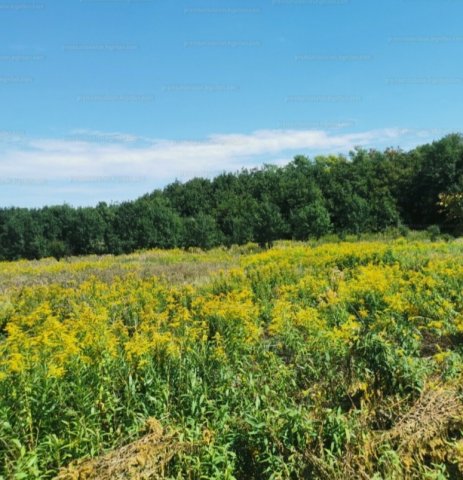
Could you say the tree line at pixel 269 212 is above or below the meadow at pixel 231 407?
above

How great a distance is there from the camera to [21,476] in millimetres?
2590

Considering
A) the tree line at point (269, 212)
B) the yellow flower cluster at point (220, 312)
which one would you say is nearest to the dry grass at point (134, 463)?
the yellow flower cluster at point (220, 312)

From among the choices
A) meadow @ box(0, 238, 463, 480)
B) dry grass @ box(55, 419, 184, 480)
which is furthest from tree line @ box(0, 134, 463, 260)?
dry grass @ box(55, 419, 184, 480)

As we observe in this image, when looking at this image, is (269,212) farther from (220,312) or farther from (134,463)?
(134,463)

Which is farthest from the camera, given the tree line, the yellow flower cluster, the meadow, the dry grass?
the tree line

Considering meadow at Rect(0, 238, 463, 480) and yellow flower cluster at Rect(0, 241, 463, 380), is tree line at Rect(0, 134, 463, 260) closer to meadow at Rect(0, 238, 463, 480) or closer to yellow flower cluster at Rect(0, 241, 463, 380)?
yellow flower cluster at Rect(0, 241, 463, 380)

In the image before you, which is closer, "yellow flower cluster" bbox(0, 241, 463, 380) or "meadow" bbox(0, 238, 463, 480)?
"meadow" bbox(0, 238, 463, 480)

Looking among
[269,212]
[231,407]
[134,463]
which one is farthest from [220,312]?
[269,212]

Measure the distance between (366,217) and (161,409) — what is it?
28824 millimetres

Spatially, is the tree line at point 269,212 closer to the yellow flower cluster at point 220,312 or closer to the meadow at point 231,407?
the yellow flower cluster at point 220,312

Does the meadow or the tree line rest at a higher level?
the tree line

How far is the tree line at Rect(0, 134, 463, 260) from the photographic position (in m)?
30.7

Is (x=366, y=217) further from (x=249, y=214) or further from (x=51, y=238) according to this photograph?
(x=51, y=238)

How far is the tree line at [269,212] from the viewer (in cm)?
3070
